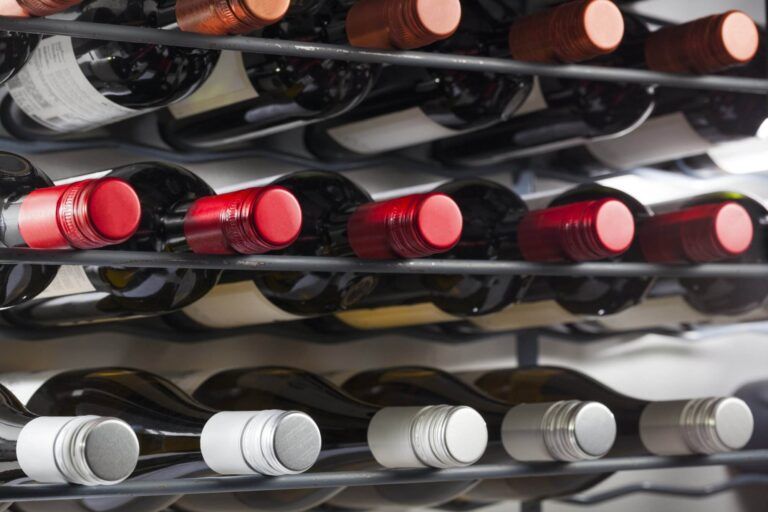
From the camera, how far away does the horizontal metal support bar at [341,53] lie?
0.71m

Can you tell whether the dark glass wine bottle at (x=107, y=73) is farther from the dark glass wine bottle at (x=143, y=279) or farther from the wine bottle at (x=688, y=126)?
the wine bottle at (x=688, y=126)

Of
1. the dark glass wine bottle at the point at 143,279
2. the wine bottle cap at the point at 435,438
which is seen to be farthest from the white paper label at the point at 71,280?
the wine bottle cap at the point at 435,438

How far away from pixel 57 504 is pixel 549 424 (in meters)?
0.38

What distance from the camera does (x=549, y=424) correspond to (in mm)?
866

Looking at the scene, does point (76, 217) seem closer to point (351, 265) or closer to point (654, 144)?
point (351, 265)

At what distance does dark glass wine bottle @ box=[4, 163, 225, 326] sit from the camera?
33.0 inches

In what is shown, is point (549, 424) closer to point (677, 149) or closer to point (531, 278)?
point (531, 278)

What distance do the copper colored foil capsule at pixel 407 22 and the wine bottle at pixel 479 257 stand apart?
0.55ft

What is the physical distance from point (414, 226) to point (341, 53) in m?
0.12

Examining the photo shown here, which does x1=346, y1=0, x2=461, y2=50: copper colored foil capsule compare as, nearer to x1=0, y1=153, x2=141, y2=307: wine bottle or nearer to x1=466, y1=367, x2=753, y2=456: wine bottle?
x1=0, y1=153, x2=141, y2=307: wine bottle

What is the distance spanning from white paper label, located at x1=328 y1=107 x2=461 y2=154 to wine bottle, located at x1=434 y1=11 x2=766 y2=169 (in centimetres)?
10

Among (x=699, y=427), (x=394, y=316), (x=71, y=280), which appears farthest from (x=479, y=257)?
(x=71, y=280)

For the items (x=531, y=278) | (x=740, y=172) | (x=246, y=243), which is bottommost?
(x=246, y=243)

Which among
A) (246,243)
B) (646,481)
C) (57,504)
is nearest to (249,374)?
(57,504)
